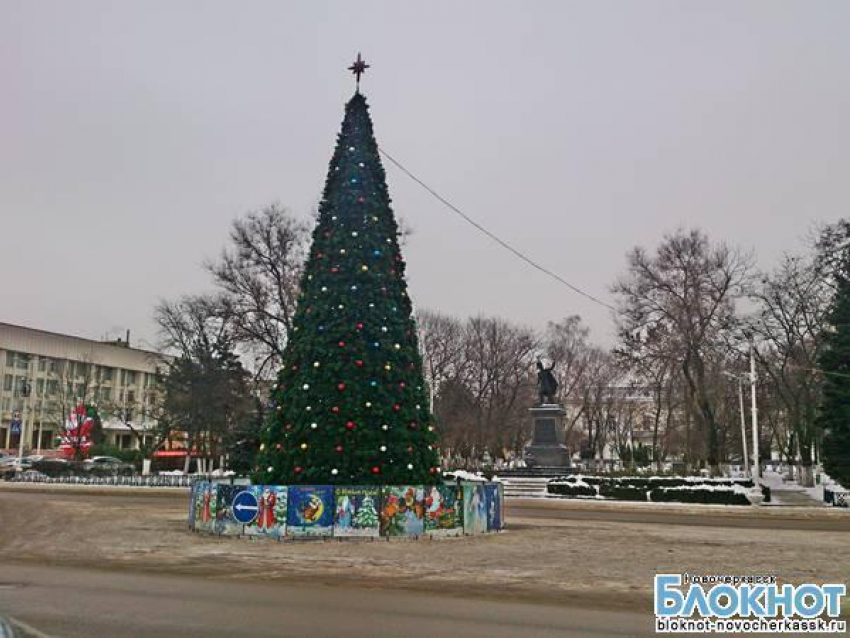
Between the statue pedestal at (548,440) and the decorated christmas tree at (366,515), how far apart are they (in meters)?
28.8

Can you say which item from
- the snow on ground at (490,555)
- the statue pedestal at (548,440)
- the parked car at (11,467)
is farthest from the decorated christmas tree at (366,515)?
the parked car at (11,467)

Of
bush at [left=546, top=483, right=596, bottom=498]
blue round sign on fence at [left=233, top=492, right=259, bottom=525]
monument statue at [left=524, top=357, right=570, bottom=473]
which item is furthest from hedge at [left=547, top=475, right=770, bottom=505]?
blue round sign on fence at [left=233, top=492, right=259, bottom=525]

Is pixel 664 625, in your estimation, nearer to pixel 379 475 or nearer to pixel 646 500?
pixel 379 475

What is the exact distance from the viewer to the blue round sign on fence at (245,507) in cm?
1702

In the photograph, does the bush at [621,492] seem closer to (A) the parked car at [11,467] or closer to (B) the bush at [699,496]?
(B) the bush at [699,496]

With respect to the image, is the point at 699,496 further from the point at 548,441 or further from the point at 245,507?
the point at 245,507

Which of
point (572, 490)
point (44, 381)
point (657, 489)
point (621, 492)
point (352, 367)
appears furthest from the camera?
point (44, 381)

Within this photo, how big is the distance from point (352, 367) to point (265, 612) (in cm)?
878

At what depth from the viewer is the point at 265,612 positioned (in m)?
9.03

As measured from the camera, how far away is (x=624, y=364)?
48.5 meters

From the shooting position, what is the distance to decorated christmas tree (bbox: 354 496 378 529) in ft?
54.3

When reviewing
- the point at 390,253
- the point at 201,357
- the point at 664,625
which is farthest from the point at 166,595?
the point at 201,357

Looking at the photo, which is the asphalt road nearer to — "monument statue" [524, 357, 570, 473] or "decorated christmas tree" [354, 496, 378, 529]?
"decorated christmas tree" [354, 496, 378, 529]

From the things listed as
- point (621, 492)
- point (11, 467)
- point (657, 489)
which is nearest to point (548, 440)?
point (621, 492)
